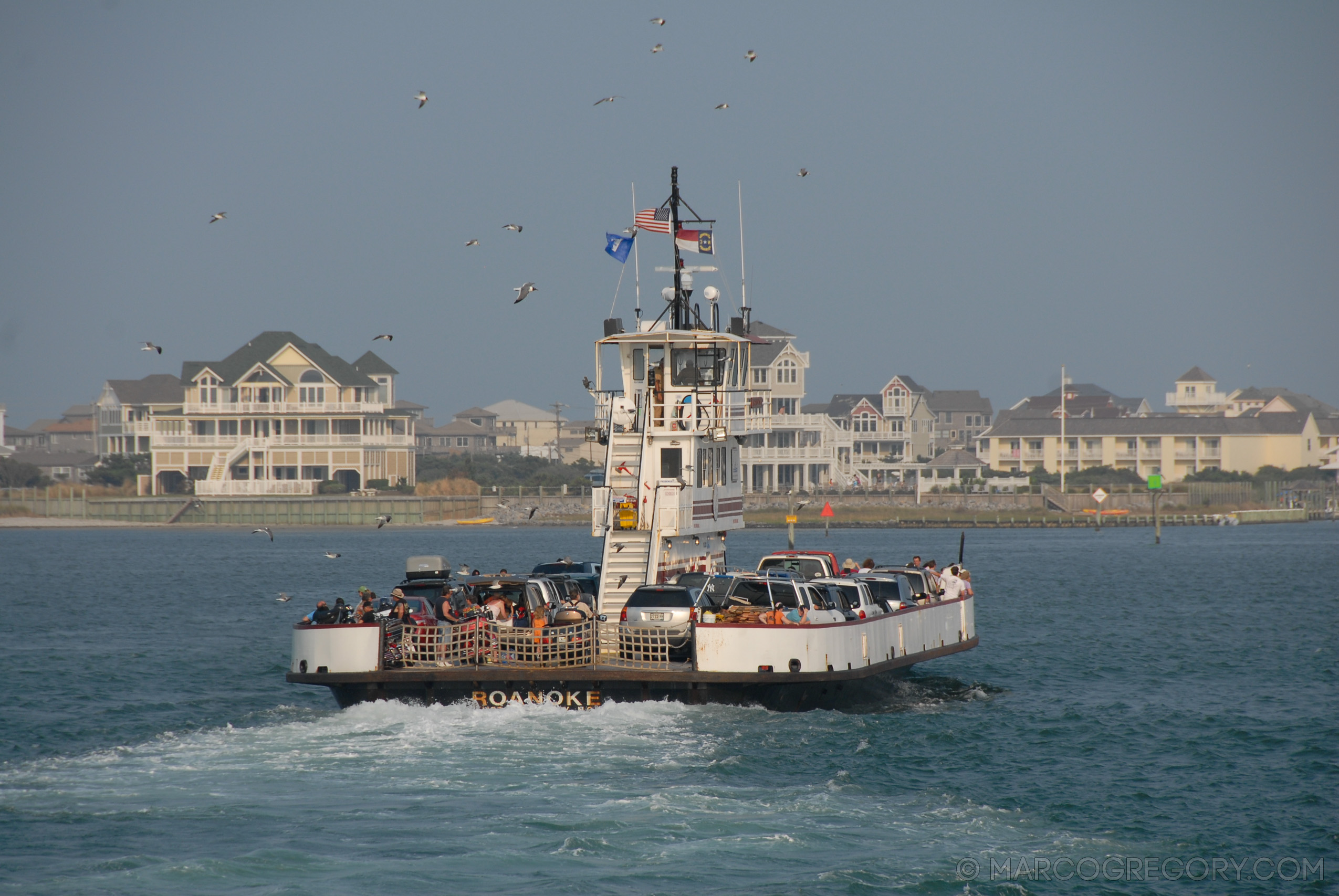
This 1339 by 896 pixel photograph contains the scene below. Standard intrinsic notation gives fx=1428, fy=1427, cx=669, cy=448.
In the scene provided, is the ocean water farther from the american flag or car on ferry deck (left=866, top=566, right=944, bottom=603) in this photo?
the american flag

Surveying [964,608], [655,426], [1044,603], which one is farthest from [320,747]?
[1044,603]

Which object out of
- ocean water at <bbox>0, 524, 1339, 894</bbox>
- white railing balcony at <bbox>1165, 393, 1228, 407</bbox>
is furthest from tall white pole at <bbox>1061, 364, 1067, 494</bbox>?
ocean water at <bbox>0, 524, 1339, 894</bbox>

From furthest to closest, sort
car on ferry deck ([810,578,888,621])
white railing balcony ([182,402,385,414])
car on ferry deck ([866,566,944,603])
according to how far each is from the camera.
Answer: white railing balcony ([182,402,385,414]), car on ferry deck ([866,566,944,603]), car on ferry deck ([810,578,888,621])

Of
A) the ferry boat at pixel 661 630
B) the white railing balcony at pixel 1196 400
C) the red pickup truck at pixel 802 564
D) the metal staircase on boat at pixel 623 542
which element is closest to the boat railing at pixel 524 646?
the ferry boat at pixel 661 630

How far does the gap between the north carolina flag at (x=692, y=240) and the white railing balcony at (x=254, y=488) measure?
96764mm

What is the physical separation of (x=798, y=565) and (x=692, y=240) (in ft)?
25.2

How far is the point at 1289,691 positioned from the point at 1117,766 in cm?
1103

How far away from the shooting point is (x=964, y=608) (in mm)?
34594

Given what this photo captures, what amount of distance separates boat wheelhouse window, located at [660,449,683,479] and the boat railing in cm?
549

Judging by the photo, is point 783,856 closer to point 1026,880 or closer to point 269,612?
point 1026,880

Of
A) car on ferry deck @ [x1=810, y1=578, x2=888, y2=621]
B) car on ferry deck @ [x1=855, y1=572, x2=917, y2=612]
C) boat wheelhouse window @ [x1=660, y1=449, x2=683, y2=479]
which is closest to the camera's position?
car on ferry deck @ [x1=810, y1=578, x2=888, y2=621]

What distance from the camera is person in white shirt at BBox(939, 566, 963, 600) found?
3388cm

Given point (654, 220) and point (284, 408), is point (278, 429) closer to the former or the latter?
point (284, 408)

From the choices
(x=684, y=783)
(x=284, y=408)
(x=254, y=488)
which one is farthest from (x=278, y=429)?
(x=684, y=783)
